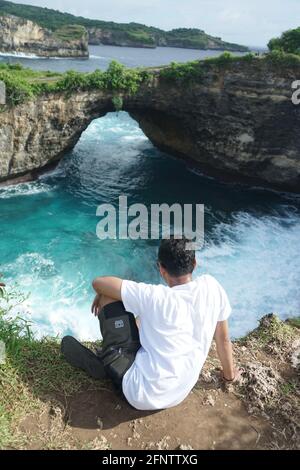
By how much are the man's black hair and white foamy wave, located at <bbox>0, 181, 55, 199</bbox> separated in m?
16.6

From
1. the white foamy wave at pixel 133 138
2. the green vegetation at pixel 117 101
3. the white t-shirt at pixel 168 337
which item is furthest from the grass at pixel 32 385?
the white foamy wave at pixel 133 138

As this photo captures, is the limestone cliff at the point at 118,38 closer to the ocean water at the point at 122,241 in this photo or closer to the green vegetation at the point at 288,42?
the ocean water at the point at 122,241

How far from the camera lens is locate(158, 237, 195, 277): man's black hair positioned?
159 inches

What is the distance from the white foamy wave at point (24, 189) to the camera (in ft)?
64.1

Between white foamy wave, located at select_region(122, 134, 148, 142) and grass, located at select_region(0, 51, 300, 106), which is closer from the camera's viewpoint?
grass, located at select_region(0, 51, 300, 106)

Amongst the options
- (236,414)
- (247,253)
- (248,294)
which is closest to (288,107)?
(247,253)

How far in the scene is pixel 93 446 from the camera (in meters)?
3.98

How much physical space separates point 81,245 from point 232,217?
25.5ft

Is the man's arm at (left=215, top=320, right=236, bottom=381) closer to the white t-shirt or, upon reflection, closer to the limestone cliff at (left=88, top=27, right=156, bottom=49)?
the white t-shirt

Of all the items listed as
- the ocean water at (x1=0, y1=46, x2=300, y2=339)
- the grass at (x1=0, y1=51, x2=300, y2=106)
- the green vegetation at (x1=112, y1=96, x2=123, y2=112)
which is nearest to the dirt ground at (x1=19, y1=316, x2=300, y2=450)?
the ocean water at (x1=0, y1=46, x2=300, y2=339)

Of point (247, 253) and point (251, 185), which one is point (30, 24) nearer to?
point (251, 185)

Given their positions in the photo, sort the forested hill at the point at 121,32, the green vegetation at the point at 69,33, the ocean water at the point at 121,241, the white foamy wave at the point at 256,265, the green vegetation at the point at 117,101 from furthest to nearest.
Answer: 1. the forested hill at the point at 121,32
2. the green vegetation at the point at 69,33
3. the green vegetation at the point at 117,101
4. the white foamy wave at the point at 256,265
5. the ocean water at the point at 121,241

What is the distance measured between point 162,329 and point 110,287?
69cm

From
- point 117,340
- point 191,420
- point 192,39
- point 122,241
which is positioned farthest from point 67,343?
point 192,39
